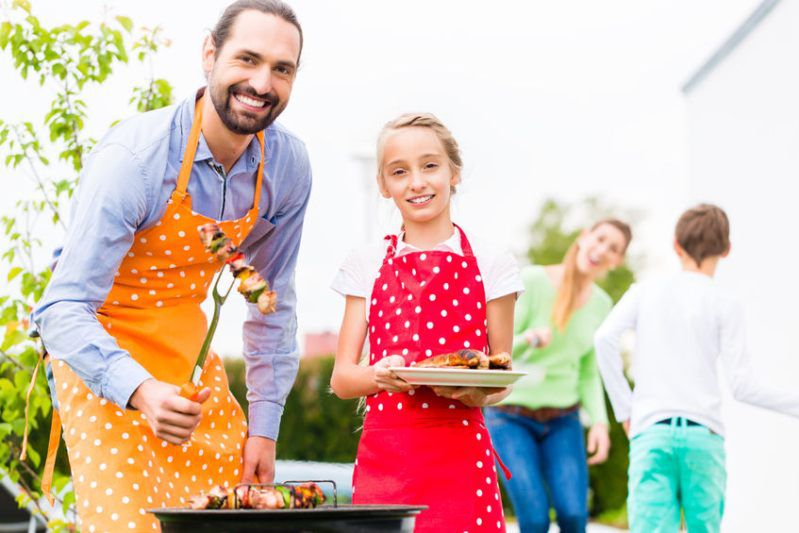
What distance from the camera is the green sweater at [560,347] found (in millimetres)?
5875

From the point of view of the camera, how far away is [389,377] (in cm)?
281

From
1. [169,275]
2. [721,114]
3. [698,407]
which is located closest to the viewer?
→ [169,275]

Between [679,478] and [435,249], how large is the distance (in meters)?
2.05

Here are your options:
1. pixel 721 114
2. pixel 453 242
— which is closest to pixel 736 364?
pixel 453 242

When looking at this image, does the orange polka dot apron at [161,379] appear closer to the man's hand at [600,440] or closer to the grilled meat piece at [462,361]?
the grilled meat piece at [462,361]

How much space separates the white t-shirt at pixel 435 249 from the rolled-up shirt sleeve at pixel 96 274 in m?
0.69

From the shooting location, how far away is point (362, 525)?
7.25ft

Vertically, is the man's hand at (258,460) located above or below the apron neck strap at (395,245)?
below

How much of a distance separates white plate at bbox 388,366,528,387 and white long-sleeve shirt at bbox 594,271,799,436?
7.41ft

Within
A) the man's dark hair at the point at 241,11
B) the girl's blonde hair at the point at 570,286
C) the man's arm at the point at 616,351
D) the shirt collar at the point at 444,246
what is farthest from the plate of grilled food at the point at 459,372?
the girl's blonde hair at the point at 570,286

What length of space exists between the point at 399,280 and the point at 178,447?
0.74 meters

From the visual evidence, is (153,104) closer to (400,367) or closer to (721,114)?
(400,367)

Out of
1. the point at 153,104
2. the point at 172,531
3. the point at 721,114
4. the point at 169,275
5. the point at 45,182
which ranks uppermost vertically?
the point at 721,114

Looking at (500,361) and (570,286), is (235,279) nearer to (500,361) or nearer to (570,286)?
(500,361)
